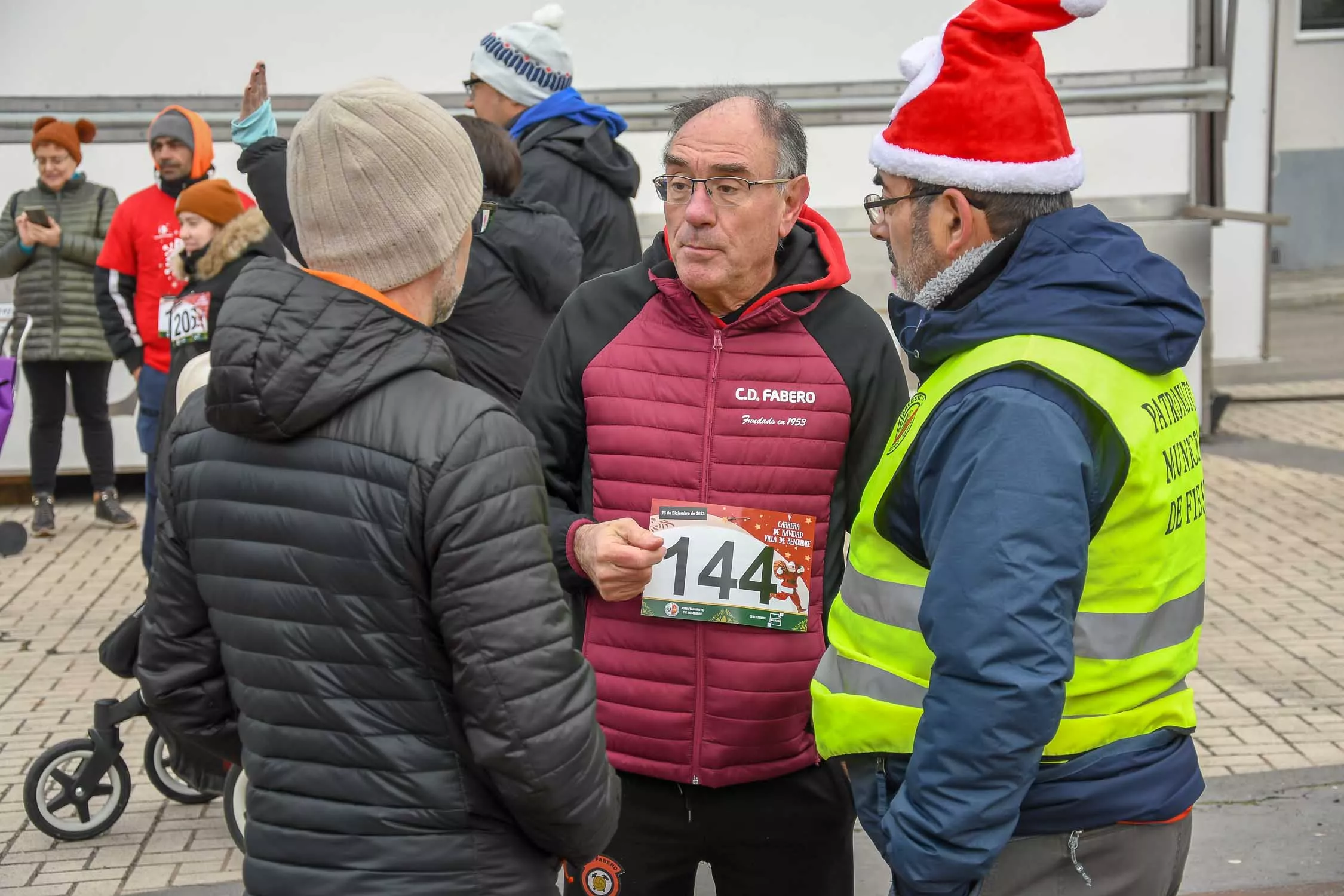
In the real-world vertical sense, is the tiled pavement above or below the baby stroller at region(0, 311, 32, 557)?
below

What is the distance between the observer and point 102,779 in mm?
4758

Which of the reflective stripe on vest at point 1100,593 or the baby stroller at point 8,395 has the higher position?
the reflective stripe on vest at point 1100,593

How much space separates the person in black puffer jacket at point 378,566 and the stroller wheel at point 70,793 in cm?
273

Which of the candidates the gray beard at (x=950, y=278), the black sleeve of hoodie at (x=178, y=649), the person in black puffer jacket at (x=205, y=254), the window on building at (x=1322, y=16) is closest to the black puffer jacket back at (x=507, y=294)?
the person in black puffer jacket at (x=205, y=254)

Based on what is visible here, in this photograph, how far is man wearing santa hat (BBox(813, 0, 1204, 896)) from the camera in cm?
195

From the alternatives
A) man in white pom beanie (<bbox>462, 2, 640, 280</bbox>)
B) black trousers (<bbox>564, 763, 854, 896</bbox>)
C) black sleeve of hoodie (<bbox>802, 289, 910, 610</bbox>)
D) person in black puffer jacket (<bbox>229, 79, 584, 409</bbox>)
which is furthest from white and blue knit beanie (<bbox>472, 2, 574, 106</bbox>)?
black trousers (<bbox>564, 763, 854, 896</bbox>)

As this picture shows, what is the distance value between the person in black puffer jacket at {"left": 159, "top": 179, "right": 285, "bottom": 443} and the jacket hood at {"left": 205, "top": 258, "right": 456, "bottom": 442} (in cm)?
402

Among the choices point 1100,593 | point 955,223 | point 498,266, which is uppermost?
point 955,223

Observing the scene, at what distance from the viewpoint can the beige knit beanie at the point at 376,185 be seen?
203 centimetres

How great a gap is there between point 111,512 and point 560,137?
14.3ft

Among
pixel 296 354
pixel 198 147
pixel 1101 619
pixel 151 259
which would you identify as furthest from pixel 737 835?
pixel 151 259

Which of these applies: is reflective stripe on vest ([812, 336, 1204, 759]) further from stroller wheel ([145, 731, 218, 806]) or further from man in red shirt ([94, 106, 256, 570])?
man in red shirt ([94, 106, 256, 570])

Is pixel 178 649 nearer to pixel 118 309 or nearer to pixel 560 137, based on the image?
pixel 560 137

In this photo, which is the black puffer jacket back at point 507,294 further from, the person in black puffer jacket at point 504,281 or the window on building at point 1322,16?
the window on building at point 1322,16
